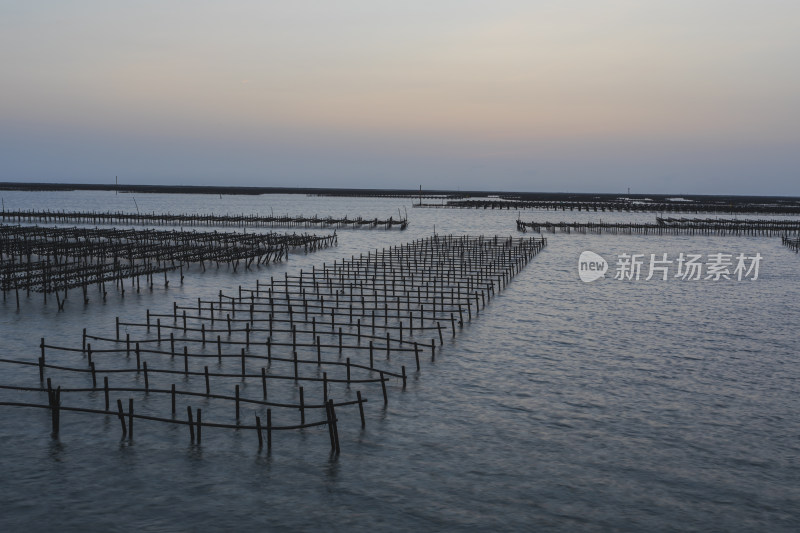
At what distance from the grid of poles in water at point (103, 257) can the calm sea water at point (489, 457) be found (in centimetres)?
1064

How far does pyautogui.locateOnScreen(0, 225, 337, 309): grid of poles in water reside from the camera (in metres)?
39.4

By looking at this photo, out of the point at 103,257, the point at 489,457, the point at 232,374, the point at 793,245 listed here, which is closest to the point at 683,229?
the point at 793,245

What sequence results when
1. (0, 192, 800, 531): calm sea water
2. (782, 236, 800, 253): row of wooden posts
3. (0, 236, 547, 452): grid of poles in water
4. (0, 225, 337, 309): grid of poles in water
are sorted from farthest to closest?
(782, 236, 800, 253): row of wooden posts < (0, 225, 337, 309): grid of poles in water < (0, 236, 547, 452): grid of poles in water < (0, 192, 800, 531): calm sea water

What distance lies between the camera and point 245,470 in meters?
15.2

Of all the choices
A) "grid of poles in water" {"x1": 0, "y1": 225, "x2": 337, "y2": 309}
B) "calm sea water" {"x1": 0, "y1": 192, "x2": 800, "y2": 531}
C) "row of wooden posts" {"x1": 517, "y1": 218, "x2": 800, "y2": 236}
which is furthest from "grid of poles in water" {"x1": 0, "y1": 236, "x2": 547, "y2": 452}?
"row of wooden posts" {"x1": 517, "y1": 218, "x2": 800, "y2": 236}

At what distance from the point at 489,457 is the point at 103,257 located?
1757 inches

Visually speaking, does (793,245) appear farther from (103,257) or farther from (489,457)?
(103,257)

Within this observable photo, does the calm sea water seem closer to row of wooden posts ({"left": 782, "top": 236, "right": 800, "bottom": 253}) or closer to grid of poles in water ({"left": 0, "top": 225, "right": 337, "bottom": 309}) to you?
grid of poles in water ({"left": 0, "top": 225, "right": 337, "bottom": 309})

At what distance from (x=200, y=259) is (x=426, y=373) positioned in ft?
115

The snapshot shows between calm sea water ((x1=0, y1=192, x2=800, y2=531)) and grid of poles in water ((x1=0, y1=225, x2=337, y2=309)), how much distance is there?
10.6 m

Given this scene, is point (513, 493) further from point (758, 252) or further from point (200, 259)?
point (758, 252)

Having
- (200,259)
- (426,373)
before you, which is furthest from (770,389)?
(200,259)

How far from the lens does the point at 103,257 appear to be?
51.7 metres

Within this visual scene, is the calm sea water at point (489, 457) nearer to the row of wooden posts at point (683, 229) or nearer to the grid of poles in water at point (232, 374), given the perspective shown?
the grid of poles in water at point (232, 374)
